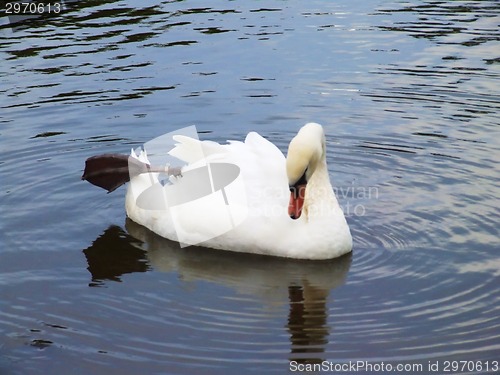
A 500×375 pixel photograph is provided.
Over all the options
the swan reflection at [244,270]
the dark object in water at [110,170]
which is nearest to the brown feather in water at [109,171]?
the dark object in water at [110,170]

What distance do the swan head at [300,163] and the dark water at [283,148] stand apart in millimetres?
650

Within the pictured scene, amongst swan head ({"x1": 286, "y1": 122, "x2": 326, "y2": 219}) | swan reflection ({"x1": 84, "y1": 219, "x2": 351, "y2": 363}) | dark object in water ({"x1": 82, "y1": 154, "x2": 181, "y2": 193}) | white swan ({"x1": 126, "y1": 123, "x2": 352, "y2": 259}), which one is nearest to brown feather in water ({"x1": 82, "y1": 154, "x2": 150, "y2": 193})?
dark object in water ({"x1": 82, "y1": 154, "x2": 181, "y2": 193})

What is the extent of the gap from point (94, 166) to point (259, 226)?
2.18 metres

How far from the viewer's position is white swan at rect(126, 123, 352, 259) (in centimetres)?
919

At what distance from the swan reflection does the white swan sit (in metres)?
0.12

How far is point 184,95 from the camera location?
46.9 feet

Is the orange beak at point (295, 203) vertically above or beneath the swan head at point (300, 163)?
beneath

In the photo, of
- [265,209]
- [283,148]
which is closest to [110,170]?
[265,209]

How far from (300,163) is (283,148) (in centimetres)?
336

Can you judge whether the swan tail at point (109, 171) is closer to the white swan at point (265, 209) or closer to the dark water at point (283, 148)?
the dark water at point (283, 148)

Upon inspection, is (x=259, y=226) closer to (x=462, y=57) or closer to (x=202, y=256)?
(x=202, y=256)

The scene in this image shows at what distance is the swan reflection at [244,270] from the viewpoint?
26.9 feet

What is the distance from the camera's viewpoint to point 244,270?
29.8 feet

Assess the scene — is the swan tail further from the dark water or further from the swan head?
the swan head
